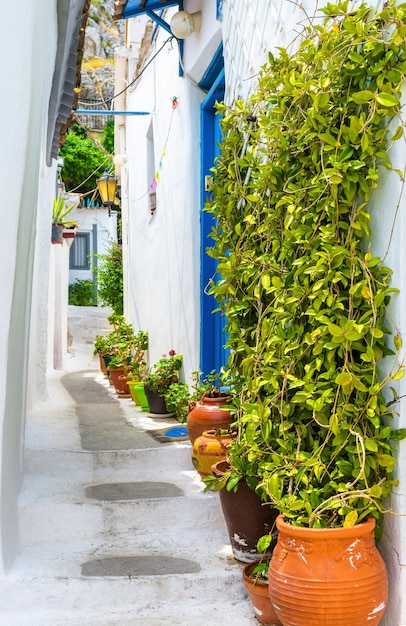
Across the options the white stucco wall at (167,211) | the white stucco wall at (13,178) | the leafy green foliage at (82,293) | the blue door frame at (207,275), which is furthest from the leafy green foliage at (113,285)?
the white stucco wall at (13,178)

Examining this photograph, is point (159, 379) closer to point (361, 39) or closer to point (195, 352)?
point (195, 352)

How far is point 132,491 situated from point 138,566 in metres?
0.98

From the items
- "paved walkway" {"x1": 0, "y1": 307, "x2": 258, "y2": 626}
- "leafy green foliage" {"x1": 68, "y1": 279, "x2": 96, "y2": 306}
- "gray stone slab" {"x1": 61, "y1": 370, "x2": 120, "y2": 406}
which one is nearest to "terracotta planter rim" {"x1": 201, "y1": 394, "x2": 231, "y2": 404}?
"paved walkway" {"x1": 0, "y1": 307, "x2": 258, "y2": 626}

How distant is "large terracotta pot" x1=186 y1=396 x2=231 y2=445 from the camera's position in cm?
480

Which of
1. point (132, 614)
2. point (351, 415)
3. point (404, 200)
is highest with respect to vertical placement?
point (404, 200)

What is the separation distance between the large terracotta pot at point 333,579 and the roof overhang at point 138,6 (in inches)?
207

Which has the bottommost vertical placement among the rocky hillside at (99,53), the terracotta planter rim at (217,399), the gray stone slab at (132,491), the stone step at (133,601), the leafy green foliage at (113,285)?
the stone step at (133,601)

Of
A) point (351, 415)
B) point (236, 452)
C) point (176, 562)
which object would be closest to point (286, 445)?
point (351, 415)

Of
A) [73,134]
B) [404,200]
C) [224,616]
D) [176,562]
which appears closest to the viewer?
[404,200]

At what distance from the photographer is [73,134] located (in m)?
24.6

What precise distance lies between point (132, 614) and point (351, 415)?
1.40 m

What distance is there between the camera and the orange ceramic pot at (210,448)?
4.49 meters

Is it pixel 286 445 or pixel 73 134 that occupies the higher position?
pixel 73 134

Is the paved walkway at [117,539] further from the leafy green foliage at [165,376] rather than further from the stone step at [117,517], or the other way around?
the leafy green foliage at [165,376]
